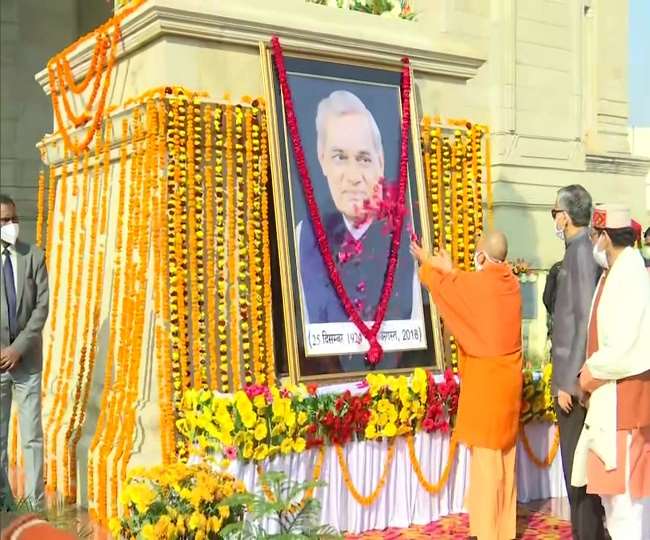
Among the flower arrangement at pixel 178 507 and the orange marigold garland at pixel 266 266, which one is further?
the orange marigold garland at pixel 266 266

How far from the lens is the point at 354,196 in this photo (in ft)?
20.4

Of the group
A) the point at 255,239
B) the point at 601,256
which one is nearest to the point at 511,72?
the point at 255,239

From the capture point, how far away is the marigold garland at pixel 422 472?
568 cm

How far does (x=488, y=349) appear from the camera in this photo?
16.6ft

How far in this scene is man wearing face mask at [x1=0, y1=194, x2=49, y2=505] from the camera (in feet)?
18.3

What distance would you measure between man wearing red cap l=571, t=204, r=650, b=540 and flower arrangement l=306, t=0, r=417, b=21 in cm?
347

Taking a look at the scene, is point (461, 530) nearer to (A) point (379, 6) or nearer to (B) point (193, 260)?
(B) point (193, 260)

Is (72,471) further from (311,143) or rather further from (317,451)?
(311,143)

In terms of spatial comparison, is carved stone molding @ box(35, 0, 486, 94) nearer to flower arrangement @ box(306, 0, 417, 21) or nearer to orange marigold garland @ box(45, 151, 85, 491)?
flower arrangement @ box(306, 0, 417, 21)

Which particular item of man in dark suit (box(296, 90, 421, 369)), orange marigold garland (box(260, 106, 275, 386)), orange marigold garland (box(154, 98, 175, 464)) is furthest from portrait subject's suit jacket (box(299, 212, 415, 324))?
orange marigold garland (box(154, 98, 175, 464))

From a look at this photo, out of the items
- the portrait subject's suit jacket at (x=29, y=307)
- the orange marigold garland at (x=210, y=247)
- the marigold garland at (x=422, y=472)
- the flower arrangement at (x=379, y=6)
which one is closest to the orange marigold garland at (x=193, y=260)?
the orange marigold garland at (x=210, y=247)

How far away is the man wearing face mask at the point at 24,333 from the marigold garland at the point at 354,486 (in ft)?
6.61

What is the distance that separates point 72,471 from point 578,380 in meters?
3.64

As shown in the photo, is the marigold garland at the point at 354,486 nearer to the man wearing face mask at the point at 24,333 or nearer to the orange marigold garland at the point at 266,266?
the orange marigold garland at the point at 266,266
